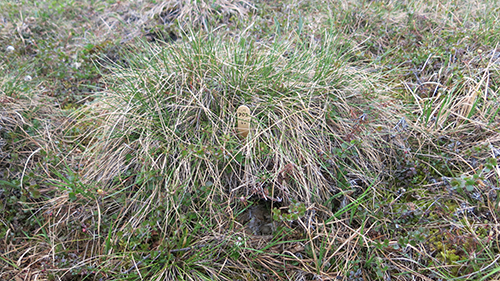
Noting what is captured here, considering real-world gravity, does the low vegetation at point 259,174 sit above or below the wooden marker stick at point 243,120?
below

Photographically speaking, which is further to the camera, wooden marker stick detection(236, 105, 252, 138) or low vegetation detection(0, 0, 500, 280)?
wooden marker stick detection(236, 105, 252, 138)

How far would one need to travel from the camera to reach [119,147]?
238 cm

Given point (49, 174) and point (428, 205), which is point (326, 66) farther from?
point (49, 174)

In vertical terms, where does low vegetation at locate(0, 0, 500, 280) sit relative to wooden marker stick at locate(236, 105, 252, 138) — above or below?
below

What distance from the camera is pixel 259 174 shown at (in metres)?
2.17

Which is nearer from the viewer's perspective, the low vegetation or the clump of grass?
the low vegetation

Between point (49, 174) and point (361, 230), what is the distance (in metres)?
2.21

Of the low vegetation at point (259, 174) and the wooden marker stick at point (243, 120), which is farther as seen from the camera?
the wooden marker stick at point (243, 120)

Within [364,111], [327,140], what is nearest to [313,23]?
[364,111]

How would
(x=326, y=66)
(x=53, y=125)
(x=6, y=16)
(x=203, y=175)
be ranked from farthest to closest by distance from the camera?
(x=6, y=16)
(x=53, y=125)
(x=326, y=66)
(x=203, y=175)

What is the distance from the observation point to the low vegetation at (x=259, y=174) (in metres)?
1.96

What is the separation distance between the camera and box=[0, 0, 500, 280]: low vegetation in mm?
1955

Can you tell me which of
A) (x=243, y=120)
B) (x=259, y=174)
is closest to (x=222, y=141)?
(x=243, y=120)

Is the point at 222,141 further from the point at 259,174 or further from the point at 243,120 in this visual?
the point at 259,174
